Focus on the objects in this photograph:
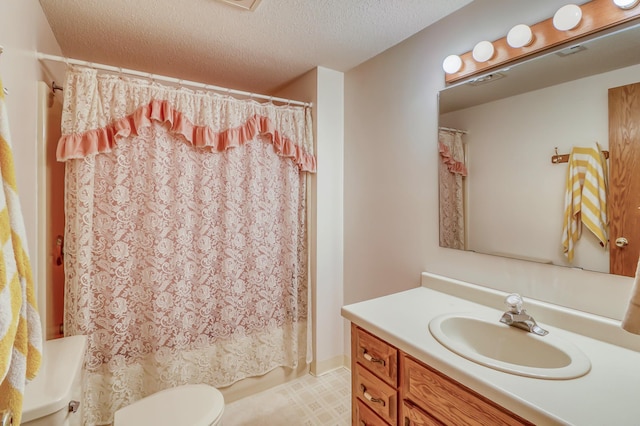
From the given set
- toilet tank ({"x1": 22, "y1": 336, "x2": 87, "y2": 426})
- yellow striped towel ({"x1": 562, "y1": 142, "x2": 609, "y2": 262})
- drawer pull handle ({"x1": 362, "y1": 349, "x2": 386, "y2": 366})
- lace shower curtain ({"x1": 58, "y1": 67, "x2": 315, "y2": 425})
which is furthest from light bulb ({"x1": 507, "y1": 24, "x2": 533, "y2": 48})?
toilet tank ({"x1": 22, "y1": 336, "x2": 87, "y2": 426})

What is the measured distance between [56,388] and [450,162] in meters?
1.87

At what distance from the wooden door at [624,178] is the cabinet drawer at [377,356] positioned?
0.84m

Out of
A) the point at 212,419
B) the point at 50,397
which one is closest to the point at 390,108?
the point at 212,419

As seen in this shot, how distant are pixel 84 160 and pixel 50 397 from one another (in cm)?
106

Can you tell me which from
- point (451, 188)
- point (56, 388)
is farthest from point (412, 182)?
point (56, 388)

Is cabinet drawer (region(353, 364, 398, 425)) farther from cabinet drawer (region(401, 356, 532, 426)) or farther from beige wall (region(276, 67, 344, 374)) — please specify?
beige wall (region(276, 67, 344, 374))

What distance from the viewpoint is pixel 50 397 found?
3.08 feet

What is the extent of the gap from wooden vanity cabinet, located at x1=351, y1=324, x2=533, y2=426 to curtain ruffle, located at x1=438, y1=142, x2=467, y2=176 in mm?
928

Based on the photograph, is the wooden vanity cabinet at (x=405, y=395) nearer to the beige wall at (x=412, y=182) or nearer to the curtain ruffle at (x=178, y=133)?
the beige wall at (x=412, y=182)

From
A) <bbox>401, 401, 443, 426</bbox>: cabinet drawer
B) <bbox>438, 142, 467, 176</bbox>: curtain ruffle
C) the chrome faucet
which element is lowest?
<bbox>401, 401, 443, 426</bbox>: cabinet drawer

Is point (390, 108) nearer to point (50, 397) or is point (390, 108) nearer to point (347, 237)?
point (347, 237)

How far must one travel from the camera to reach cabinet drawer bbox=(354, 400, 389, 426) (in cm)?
118

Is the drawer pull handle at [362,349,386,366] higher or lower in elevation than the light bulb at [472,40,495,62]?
lower

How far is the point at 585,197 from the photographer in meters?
1.10
